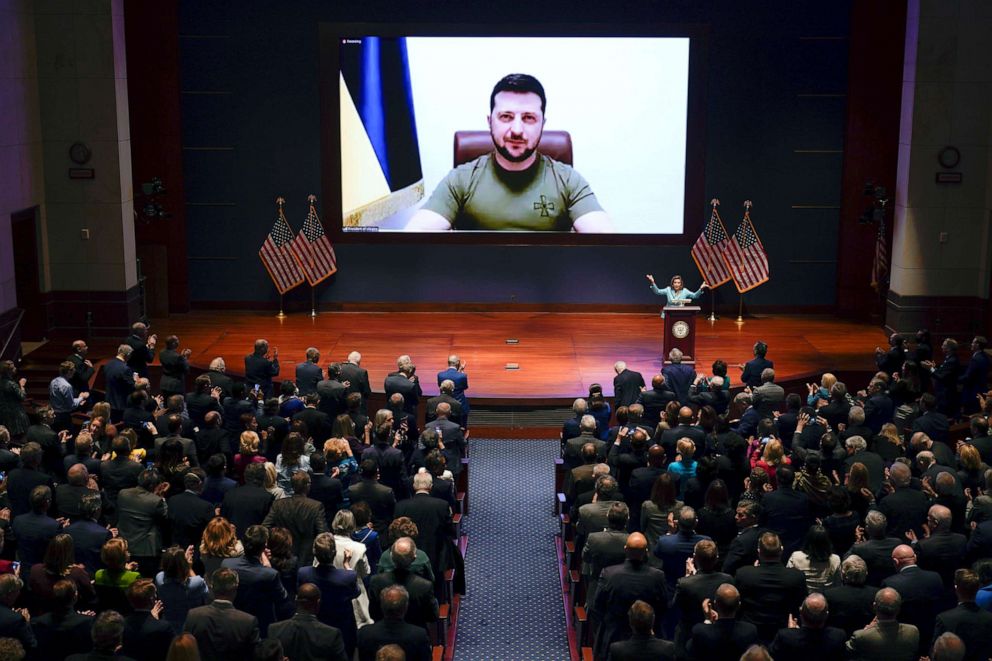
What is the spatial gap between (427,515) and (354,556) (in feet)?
3.10

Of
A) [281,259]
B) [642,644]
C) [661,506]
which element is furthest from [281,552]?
[281,259]

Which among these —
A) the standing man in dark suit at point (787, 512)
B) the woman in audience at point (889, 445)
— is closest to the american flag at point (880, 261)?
the woman in audience at point (889, 445)

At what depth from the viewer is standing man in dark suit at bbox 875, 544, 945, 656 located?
6926mm

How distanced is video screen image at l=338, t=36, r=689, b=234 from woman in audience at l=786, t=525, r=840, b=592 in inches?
422

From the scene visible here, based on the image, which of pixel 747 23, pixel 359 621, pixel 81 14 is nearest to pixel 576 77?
pixel 747 23

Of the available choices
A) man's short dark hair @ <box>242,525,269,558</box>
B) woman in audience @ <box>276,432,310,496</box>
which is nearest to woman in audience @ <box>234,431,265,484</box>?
woman in audience @ <box>276,432,310,496</box>

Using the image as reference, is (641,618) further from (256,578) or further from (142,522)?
(142,522)

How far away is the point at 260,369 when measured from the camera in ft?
39.1

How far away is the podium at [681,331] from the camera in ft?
45.8

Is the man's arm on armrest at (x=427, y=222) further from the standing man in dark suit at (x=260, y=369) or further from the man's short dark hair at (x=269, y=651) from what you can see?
the man's short dark hair at (x=269, y=651)

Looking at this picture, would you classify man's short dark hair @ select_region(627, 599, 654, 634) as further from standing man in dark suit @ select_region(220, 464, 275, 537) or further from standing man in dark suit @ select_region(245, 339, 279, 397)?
standing man in dark suit @ select_region(245, 339, 279, 397)

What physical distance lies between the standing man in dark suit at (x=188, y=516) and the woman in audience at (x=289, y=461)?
934mm

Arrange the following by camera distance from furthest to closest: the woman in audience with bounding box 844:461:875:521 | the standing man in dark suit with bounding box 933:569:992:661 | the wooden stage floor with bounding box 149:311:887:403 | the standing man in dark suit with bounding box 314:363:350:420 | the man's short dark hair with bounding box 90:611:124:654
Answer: the wooden stage floor with bounding box 149:311:887:403 → the standing man in dark suit with bounding box 314:363:350:420 → the woman in audience with bounding box 844:461:875:521 → the standing man in dark suit with bounding box 933:569:992:661 → the man's short dark hair with bounding box 90:611:124:654

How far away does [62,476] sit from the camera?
9.36 meters
